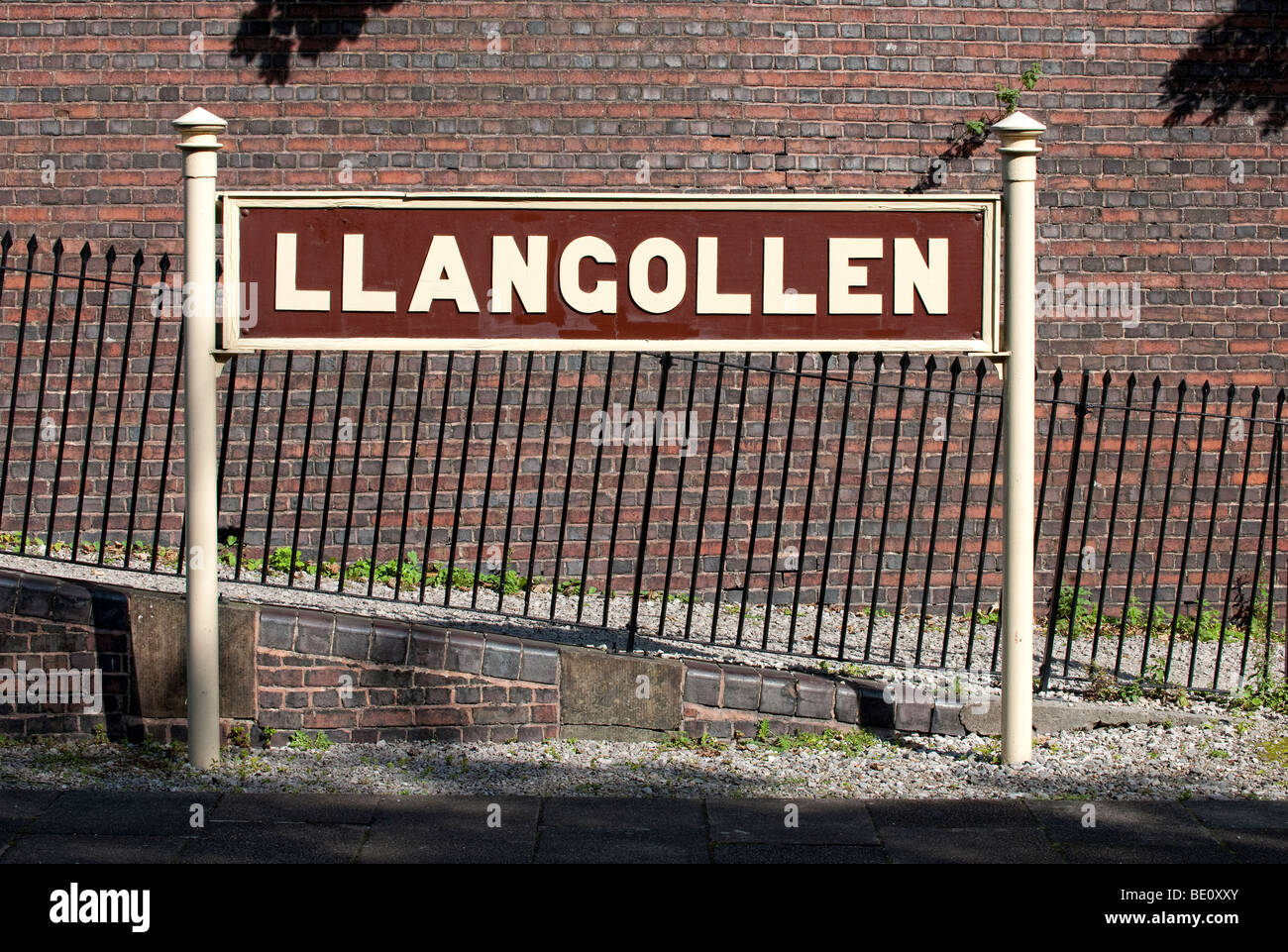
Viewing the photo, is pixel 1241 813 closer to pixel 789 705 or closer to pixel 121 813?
pixel 789 705

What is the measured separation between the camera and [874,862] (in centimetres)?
489

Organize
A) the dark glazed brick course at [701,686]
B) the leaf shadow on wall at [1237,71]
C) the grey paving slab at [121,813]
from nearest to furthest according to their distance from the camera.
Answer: the grey paving slab at [121,813] < the dark glazed brick course at [701,686] < the leaf shadow on wall at [1237,71]

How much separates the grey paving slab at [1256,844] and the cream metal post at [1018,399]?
1039 millimetres

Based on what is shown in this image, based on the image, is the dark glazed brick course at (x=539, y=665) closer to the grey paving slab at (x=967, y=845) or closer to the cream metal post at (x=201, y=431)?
the cream metal post at (x=201, y=431)

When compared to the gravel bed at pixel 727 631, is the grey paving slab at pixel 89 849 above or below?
below

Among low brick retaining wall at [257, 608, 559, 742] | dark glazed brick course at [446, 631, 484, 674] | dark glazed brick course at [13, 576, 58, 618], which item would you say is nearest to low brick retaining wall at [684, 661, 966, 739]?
low brick retaining wall at [257, 608, 559, 742]

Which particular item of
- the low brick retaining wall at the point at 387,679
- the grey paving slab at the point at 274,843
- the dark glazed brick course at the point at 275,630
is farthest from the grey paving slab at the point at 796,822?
the dark glazed brick course at the point at 275,630

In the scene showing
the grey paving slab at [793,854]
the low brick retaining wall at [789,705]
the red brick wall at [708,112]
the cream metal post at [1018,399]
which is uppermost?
the red brick wall at [708,112]

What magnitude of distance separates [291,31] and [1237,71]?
19.6ft

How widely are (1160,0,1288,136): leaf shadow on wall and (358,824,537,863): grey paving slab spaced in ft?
21.3

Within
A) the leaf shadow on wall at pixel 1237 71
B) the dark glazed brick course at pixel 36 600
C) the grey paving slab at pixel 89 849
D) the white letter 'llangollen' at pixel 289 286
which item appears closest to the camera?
the grey paving slab at pixel 89 849

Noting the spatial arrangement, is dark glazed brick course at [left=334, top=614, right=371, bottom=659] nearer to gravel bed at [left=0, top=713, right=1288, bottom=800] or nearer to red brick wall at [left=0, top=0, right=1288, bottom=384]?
gravel bed at [left=0, top=713, right=1288, bottom=800]

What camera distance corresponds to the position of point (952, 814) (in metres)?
5.42

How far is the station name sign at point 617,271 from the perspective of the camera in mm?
5848
